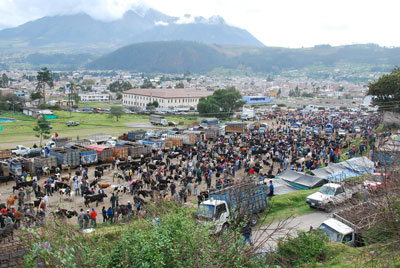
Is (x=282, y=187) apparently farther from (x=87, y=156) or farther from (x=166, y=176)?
(x=87, y=156)

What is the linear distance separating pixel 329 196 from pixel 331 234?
4018 mm

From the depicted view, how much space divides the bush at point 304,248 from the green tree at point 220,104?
168 ft

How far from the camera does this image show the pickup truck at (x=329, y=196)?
1336cm

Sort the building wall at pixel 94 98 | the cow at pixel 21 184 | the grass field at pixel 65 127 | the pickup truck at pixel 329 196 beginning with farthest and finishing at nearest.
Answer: the building wall at pixel 94 98 → the grass field at pixel 65 127 → the cow at pixel 21 184 → the pickup truck at pixel 329 196

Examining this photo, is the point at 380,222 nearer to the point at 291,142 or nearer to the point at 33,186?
the point at 33,186

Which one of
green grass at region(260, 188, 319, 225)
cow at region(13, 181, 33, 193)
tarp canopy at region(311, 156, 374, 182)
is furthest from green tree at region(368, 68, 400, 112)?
cow at region(13, 181, 33, 193)

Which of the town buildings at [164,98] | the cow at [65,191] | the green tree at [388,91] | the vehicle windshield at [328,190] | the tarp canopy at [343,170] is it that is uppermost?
the green tree at [388,91]

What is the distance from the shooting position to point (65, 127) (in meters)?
48.9

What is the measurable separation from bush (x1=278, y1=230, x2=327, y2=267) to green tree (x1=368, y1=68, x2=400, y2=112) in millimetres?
34826

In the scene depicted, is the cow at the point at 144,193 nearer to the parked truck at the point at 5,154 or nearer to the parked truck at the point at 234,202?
the parked truck at the point at 234,202

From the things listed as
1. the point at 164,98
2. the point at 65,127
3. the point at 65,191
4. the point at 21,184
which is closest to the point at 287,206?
the point at 65,191

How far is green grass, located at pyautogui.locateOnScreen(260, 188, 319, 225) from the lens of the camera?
1406 centimetres

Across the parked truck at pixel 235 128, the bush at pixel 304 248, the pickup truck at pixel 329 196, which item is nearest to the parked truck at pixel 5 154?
the pickup truck at pixel 329 196

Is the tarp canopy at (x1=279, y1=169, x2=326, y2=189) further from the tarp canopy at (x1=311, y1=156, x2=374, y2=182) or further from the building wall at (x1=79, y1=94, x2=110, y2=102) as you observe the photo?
the building wall at (x1=79, y1=94, x2=110, y2=102)
